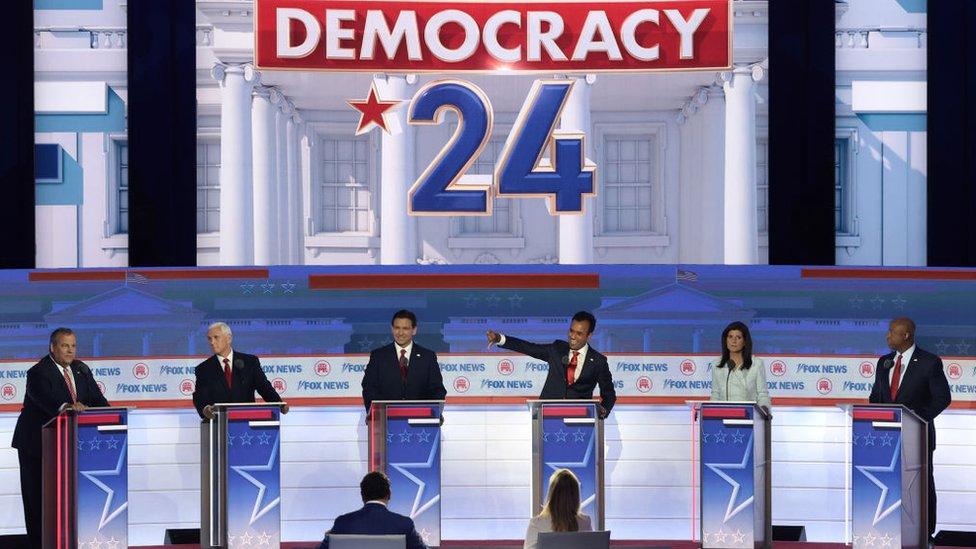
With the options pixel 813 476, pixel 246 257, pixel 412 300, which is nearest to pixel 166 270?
pixel 246 257

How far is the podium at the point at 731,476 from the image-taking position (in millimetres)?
7352

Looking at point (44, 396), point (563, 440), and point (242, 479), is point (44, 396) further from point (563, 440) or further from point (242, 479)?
point (563, 440)

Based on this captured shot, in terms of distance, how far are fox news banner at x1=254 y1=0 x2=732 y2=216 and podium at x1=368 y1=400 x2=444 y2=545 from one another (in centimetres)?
260

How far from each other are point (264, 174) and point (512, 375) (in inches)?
98.3

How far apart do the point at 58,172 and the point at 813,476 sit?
19.5ft

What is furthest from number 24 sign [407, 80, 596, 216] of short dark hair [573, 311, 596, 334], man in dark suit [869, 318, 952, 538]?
man in dark suit [869, 318, 952, 538]

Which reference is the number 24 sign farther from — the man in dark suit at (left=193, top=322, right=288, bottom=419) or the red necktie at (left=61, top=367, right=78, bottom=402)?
the red necktie at (left=61, top=367, right=78, bottom=402)

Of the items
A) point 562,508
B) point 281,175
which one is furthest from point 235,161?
point 562,508

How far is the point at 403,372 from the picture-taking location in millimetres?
8203

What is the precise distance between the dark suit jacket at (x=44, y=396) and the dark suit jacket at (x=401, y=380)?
1637 mm

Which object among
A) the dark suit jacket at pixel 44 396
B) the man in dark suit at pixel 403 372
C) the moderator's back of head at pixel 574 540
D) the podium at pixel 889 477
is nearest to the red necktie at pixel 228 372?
the dark suit jacket at pixel 44 396

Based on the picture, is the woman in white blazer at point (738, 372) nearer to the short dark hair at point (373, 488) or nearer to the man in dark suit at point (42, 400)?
the short dark hair at point (373, 488)

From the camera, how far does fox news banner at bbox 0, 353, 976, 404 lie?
29.8ft

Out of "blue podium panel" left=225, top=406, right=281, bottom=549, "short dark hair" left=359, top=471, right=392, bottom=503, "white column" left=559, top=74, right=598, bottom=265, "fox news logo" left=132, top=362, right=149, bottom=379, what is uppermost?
"white column" left=559, top=74, right=598, bottom=265
